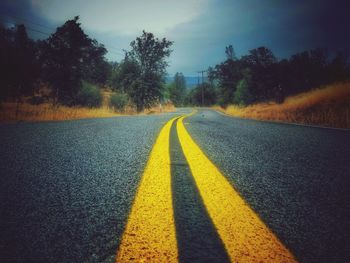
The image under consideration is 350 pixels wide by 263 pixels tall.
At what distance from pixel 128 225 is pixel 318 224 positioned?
0.77m

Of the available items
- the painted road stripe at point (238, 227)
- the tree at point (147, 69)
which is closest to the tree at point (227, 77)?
the tree at point (147, 69)

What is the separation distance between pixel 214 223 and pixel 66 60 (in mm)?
23004

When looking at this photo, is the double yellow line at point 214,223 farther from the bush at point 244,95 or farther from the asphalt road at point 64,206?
the bush at point 244,95

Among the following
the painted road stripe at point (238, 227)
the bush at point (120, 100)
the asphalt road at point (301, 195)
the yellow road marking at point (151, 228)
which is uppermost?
the bush at point (120, 100)

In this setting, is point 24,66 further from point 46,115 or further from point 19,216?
point 19,216

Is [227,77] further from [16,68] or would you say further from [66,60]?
[16,68]

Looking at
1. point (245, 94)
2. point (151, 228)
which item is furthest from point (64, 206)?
point (245, 94)

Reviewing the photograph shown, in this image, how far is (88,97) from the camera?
25.7 metres

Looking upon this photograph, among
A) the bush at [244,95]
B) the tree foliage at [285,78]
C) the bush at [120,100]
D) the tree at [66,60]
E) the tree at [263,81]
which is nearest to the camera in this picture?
the tree at [66,60]

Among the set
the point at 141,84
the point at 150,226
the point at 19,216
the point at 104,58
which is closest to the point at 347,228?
the point at 150,226

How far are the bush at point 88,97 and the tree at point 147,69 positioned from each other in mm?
4769

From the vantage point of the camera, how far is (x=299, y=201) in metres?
1.09

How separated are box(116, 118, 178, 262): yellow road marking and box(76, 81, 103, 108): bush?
80.9 feet

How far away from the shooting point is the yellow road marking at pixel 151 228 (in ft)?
2.12
